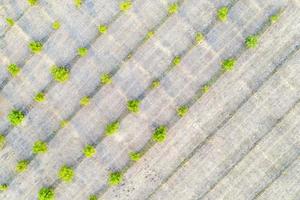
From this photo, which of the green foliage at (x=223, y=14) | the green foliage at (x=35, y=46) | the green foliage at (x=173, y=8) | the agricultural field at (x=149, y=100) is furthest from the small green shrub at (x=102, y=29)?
the green foliage at (x=223, y=14)

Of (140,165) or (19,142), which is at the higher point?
(19,142)

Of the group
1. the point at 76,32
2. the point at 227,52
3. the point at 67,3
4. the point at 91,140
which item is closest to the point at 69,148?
the point at 91,140

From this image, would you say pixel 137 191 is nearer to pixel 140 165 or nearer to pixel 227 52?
pixel 140 165

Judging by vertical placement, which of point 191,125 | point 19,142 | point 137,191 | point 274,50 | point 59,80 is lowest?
point 137,191

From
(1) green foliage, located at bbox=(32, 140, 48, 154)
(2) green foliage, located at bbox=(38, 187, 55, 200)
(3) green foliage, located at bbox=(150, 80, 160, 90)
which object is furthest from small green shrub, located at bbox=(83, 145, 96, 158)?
(3) green foliage, located at bbox=(150, 80, 160, 90)

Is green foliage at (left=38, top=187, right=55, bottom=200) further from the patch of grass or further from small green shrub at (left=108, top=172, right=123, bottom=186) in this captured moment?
the patch of grass

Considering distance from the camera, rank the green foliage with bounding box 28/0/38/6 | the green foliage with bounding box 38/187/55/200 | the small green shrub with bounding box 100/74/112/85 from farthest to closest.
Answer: the green foliage with bounding box 28/0/38/6 → the small green shrub with bounding box 100/74/112/85 → the green foliage with bounding box 38/187/55/200
